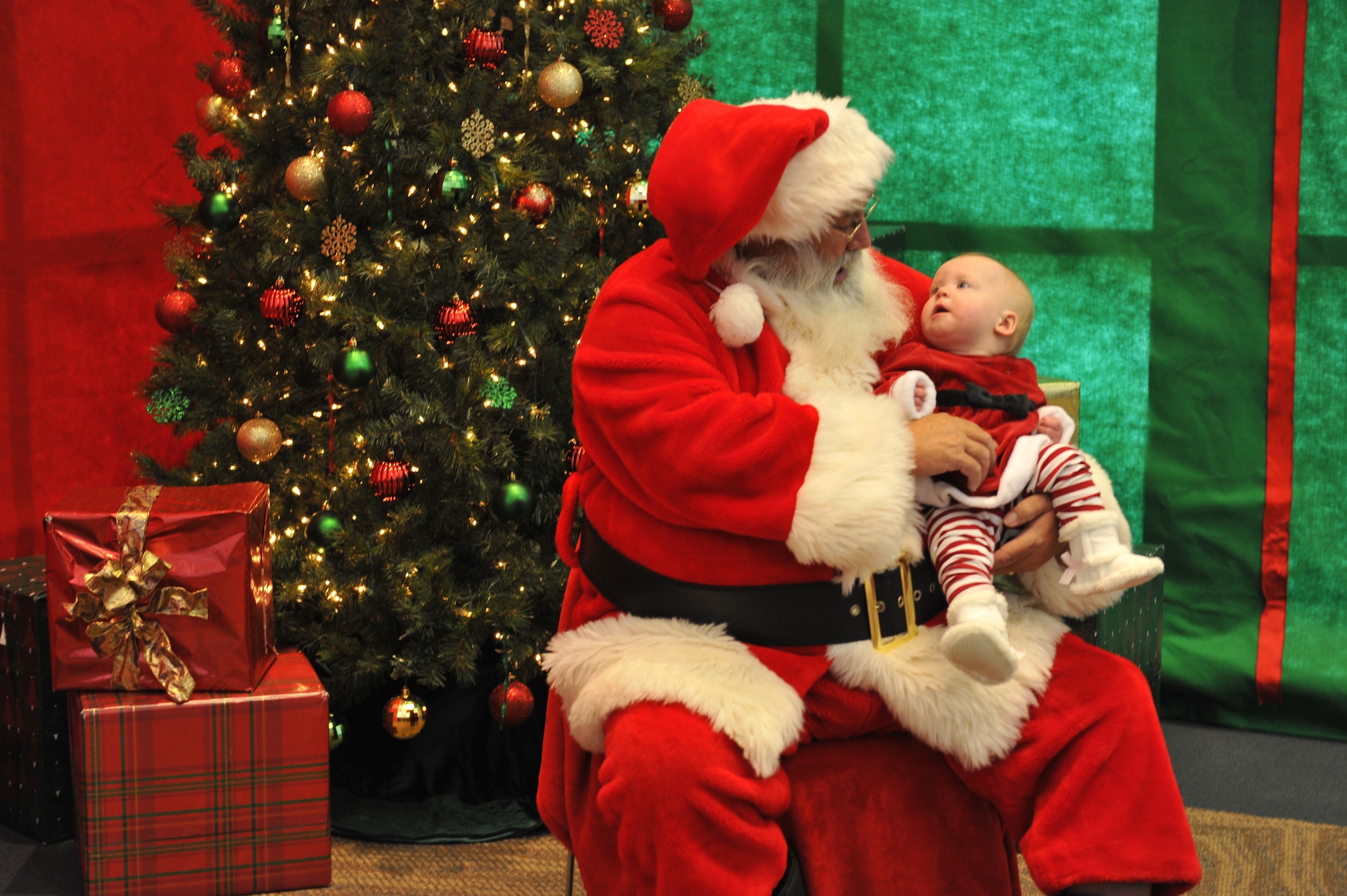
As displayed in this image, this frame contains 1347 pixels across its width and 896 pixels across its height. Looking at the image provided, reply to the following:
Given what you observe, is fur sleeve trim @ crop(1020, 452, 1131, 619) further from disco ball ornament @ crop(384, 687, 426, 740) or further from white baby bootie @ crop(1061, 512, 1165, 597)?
disco ball ornament @ crop(384, 687, 426, 740)

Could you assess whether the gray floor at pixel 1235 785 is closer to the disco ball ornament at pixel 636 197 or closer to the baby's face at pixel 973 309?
the baby's face at pixel 973 309

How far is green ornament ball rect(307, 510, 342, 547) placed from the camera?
2375 millimetres

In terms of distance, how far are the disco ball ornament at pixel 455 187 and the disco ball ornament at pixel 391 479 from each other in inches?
19.8

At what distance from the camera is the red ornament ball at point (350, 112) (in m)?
2.23

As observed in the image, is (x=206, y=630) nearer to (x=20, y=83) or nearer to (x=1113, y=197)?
(x=20, y=83)

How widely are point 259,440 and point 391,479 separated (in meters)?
0.30

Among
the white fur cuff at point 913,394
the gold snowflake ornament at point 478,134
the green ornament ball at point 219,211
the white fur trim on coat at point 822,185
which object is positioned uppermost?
the gold snowflake ornament at point 478,134

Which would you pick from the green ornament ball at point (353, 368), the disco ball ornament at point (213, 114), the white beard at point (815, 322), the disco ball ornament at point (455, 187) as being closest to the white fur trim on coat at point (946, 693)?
the white beard at point (815, 322)

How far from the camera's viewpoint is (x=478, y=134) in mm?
2352

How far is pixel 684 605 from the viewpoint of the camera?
1.60 metres

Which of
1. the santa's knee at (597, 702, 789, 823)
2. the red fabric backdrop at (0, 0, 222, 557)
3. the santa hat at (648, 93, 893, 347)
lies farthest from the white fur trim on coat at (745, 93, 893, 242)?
the red fabric backdrop at (0, 0, 222, 557)

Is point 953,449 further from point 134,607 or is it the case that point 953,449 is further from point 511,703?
point 134,607

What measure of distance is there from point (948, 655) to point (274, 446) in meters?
1.46

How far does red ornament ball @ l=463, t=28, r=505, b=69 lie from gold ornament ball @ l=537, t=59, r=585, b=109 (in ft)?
0.29
